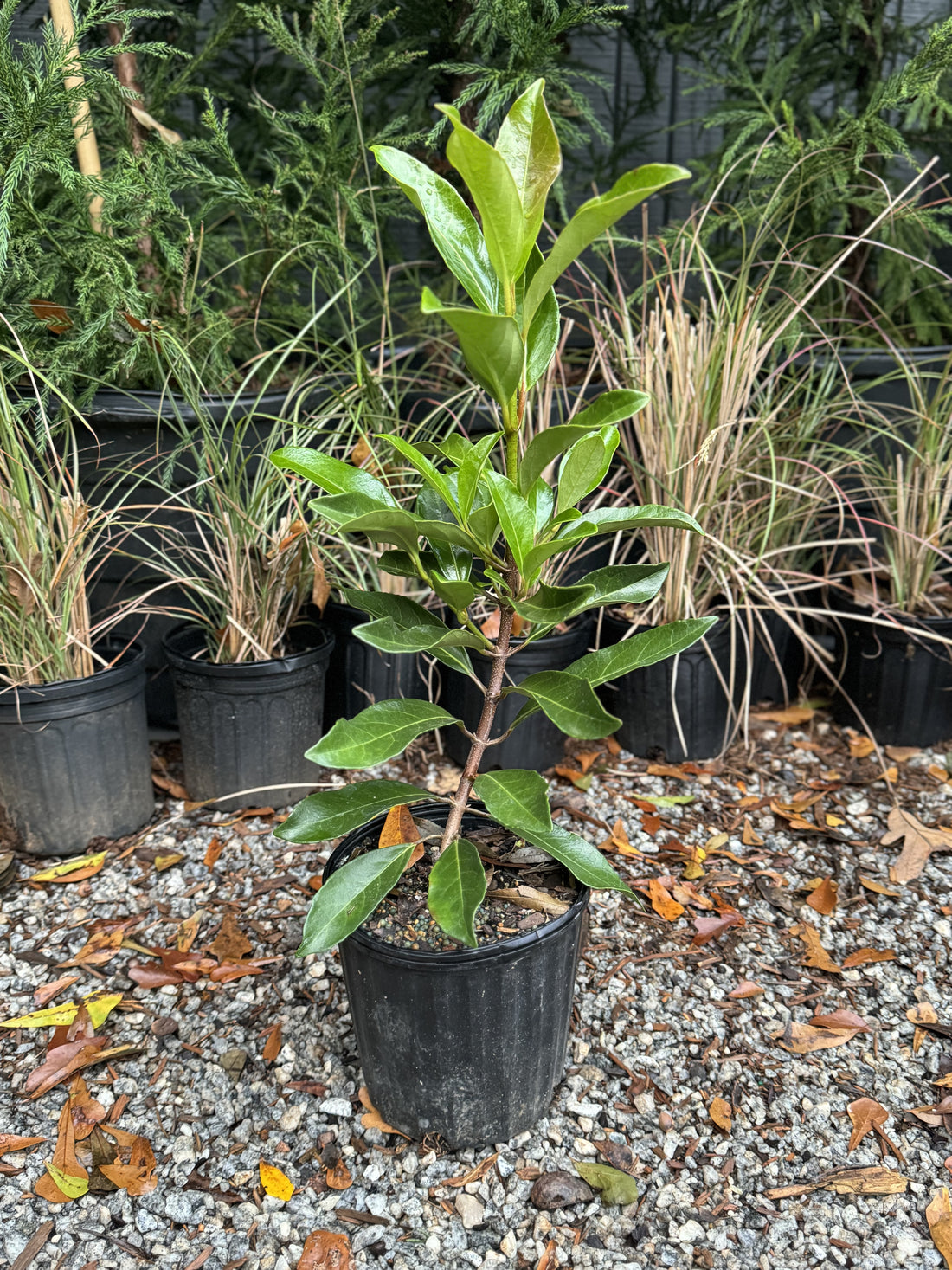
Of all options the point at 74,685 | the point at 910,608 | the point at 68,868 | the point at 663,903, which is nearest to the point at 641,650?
the point at 663,903

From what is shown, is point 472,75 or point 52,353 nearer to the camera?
point 52,353

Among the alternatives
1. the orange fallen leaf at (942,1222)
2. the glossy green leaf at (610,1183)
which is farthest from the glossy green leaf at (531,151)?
the orange fallen leaf at (942,1222)

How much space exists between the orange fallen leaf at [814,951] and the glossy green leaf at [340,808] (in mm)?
823

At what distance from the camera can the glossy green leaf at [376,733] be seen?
103 cm

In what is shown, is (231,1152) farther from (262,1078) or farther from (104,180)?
(104,180)

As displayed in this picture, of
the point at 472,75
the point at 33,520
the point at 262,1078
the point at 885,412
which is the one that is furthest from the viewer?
the point at 885,412

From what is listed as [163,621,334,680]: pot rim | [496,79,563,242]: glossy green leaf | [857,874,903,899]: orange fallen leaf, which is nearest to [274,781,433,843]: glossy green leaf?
[496,79,563,242]: glossy green leaf

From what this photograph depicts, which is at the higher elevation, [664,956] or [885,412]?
[885,412]

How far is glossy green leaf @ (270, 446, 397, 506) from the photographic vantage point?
1.06 meters

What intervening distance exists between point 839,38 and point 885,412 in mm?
1233

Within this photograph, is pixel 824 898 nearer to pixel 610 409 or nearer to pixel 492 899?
pixel 492 899

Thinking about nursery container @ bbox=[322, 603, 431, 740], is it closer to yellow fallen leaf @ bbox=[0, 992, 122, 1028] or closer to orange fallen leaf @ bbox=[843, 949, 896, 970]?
yellow fallen leaf @ bbox=[0, 992, 122, 1028]

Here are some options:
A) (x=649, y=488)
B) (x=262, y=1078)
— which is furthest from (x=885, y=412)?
(x=262, y=1078)

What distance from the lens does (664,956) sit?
164 cm
